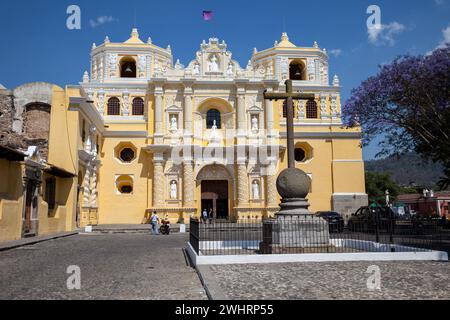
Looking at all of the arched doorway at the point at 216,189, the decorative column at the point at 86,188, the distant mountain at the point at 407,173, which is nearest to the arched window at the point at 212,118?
the arched doorway at the point at 216,189

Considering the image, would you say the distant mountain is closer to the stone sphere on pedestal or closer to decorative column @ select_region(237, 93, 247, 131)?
decorative column @ select_region(237, 93, 247, 131)

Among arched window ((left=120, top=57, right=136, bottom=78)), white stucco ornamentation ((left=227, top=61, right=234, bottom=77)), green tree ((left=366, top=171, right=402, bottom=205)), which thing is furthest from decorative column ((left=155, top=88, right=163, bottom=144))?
green tree ((left=366, top=171, right=402, bottom=205))

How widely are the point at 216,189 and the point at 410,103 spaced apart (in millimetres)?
15381

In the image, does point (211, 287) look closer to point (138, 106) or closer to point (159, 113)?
point (159, 113)

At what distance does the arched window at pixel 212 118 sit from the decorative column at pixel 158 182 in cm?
460

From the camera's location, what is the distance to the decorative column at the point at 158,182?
28172 mm

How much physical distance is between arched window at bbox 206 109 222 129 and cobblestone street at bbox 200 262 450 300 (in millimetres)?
22592

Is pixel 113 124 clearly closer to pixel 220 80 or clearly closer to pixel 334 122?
pixel 220 80

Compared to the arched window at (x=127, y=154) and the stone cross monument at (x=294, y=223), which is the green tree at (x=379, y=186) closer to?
the arched window at (x=127, y=154)

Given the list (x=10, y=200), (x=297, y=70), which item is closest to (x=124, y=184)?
(x=10, y=200)

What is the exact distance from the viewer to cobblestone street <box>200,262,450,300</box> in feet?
19.0

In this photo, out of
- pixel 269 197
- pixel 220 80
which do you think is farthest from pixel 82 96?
pixel 269 197

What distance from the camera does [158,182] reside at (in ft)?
92.7
